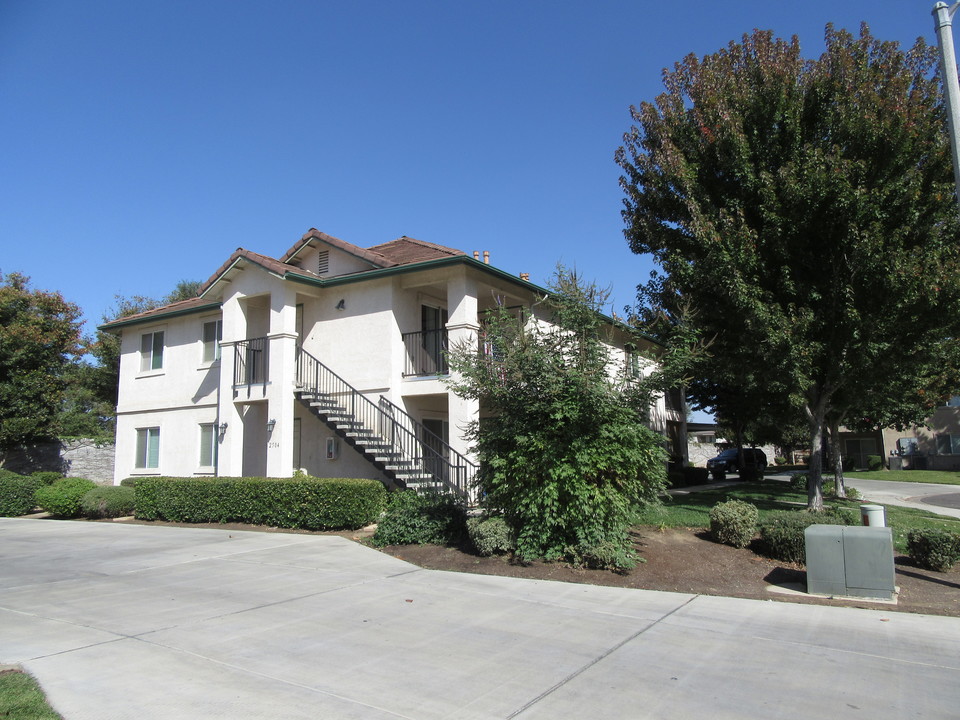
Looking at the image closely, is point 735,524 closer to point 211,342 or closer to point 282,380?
point 282,380

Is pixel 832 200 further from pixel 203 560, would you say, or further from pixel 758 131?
pixel 203 560

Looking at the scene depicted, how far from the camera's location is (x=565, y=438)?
10.0 meters

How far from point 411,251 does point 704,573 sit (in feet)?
39.0

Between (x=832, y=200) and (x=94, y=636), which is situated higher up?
(x=832, y=200)

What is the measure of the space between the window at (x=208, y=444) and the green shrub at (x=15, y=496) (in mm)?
4661

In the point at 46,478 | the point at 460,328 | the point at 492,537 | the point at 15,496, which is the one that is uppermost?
the point at 460,328

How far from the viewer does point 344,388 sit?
17250 millimetres

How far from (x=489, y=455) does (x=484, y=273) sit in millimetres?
6726

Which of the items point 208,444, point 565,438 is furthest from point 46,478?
point 565,438

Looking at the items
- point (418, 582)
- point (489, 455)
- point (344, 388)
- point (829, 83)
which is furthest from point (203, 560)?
point (829, 83)

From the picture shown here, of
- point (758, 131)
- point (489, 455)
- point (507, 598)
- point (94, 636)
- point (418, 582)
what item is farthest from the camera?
point (758, 131)

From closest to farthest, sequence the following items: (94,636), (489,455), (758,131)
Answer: (94,636) → (489,455) → (758,131)

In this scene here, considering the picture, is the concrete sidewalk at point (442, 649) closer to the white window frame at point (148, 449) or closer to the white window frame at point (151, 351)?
the white window frame at point (148, 449)

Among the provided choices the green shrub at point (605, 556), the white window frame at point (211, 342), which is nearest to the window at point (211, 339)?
the white window frame at point (211, 342)
